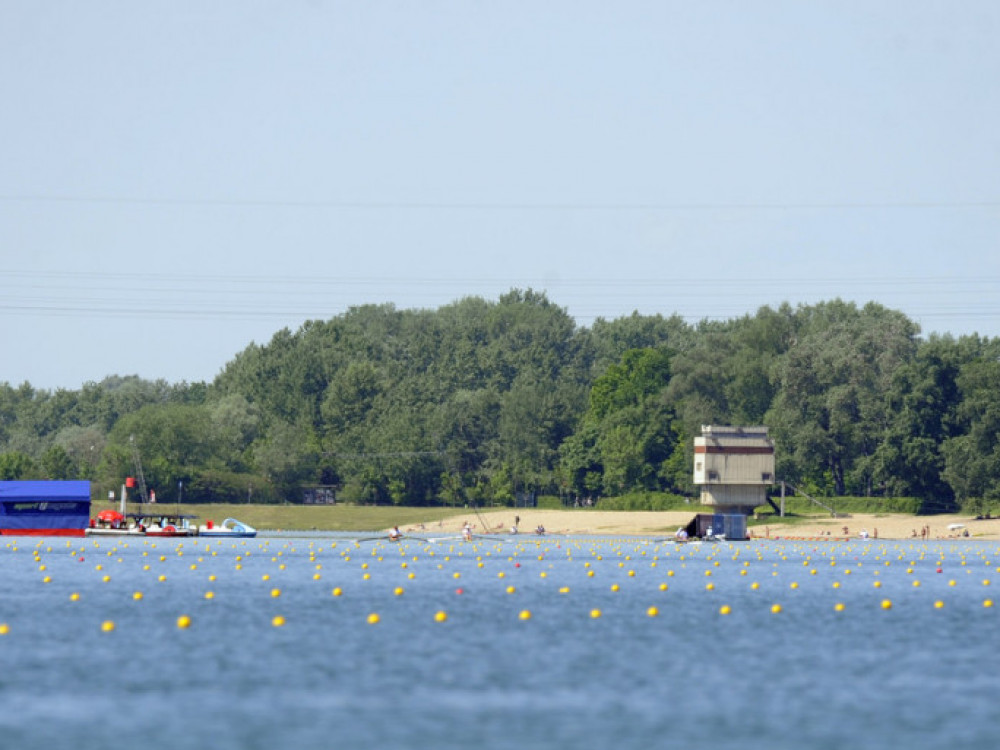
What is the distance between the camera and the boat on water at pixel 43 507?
425 ft

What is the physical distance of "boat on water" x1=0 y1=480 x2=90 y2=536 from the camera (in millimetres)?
129500

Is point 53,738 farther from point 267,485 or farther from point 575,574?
point 267,485

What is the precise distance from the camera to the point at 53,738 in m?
23.8

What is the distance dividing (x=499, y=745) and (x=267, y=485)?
166415mm

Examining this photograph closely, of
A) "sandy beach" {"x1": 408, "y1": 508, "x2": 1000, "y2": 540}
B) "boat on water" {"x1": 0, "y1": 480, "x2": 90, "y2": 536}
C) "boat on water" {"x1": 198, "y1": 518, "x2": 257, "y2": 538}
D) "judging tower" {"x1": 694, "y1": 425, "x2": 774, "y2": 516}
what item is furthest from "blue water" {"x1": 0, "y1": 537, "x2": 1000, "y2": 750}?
"judging tower" {"x1": 694, "y1": 425, "x2": 774, "y2": 516}

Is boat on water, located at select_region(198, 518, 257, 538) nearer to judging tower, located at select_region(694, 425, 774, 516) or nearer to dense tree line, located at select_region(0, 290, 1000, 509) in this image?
judging tower, located at select_region(694, 425, 774, 516)

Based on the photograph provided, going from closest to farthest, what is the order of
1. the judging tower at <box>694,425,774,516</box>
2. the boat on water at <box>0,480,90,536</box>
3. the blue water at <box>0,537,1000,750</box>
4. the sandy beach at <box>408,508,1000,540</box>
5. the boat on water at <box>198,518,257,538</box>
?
1. the blue water at <box>0,537,1000,750</box>
2. the boat on water at <box>198,518,257,538</box>
3. the boat on water at <box>0,480,90,536</box>
4. the sandy beach at <box>408,508,1000,540</box>
5. the judging tower at <box>694,425,774,516</box>

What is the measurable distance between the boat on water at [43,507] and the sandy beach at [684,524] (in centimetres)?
3621

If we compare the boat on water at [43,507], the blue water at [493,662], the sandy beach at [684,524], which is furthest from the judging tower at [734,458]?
the blue water at [493,662]

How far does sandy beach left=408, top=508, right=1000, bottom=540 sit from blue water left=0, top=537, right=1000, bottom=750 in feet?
246

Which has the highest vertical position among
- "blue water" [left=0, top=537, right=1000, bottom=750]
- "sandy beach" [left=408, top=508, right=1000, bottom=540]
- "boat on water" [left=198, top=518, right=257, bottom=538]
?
"sandy beach" [left=408, top=508, right=1000, bottom=540]

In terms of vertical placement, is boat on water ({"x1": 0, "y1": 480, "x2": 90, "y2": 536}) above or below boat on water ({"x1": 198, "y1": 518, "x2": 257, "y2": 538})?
above

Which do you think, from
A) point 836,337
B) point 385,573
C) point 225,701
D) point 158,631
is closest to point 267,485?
point 836,337

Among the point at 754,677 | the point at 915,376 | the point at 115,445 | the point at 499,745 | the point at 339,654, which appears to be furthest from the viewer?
the point at 115,445
